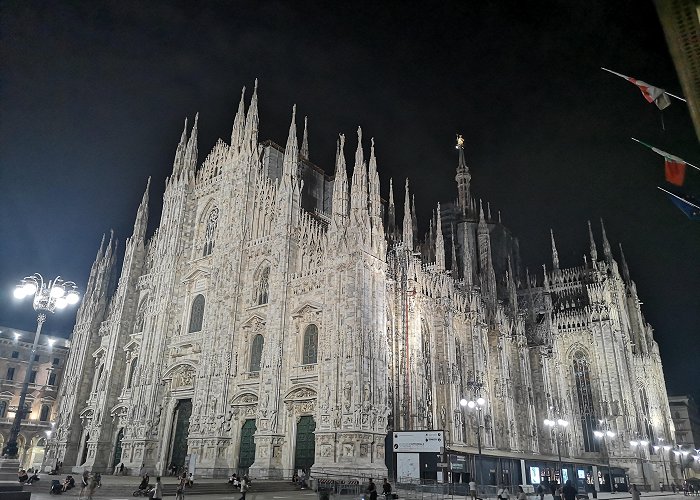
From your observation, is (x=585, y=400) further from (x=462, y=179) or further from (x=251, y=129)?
(x=251, y=129)

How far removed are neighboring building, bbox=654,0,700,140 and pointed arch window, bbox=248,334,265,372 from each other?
2962 cm

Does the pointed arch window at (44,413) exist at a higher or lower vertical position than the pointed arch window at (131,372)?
lower

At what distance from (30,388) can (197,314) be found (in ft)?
103

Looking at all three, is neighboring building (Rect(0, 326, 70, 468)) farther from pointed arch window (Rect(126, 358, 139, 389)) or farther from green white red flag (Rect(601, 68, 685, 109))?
green white red flag (Rect(601, 68, 685, 109))

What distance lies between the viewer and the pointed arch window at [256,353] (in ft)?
110

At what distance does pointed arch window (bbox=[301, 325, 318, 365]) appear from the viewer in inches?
1214

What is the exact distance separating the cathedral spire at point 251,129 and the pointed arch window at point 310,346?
16302mm

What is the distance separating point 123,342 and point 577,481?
36281 millimetres

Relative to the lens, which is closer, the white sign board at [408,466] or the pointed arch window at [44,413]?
the white sign board at [408,466]

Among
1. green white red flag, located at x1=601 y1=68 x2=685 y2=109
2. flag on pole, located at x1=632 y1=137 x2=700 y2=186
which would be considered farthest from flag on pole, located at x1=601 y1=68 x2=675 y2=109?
flag on pole, located at x1=632 y1=137 x2=700 y2=186

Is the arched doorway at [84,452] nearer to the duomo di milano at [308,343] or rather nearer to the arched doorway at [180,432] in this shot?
the duomo di milano at [308,343]

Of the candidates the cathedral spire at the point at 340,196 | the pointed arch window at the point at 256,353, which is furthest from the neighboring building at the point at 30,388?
the cathedral spire at the point at 340,196

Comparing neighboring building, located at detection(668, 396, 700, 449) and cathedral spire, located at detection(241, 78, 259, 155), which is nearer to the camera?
cathedral spire, located at detection(241, 78, 259, 155)

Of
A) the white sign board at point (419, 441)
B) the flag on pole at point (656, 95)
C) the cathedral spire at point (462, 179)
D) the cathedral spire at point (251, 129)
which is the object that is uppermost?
the cathedral spire at point (462, 179)
